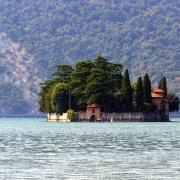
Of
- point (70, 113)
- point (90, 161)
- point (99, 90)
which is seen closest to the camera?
point (90, 161)

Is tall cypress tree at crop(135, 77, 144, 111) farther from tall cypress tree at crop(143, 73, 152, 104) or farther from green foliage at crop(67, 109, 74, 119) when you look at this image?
green foliage at crop(67, 109, 74, 119)

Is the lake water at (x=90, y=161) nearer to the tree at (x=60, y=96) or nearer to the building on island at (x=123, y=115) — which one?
the building on island at (x=123, y=115)

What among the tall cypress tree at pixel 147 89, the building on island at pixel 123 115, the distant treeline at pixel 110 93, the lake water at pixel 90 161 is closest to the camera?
the lake water at pixel 90 161

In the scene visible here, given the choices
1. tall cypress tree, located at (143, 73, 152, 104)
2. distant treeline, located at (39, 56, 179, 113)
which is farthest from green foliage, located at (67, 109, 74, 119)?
tall cypress tree, located at (143, 73, 152, 104)

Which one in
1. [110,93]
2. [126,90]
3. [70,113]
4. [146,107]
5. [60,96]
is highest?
[126,90]

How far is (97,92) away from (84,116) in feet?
24.3

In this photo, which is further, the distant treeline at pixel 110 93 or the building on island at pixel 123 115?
the building on island at pixel 123 115

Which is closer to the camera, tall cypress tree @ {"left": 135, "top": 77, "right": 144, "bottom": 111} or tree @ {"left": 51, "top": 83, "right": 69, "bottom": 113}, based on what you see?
tall cypress tree @ {"left": 135, "top": 77, "right": 144, "bottom": 111}

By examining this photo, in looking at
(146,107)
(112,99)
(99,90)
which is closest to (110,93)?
(112,99)

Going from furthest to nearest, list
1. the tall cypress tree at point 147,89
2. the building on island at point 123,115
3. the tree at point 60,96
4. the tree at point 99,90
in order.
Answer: the tree at point 60,96 < the tree at point 99,90 < the building on island at point 123,115 < the tall cypress tree at point 147,89

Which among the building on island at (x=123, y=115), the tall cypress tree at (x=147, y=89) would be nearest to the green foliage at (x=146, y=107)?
the tall cypress tree at (x=147, y=89)

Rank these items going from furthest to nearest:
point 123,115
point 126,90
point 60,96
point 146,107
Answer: point 60,96 → point 123,115 → point 146,107 → point 126,90

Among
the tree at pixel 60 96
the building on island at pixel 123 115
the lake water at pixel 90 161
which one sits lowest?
the lake water at pixel 90 161

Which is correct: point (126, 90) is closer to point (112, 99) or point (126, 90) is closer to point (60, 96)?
point (112, 99)
